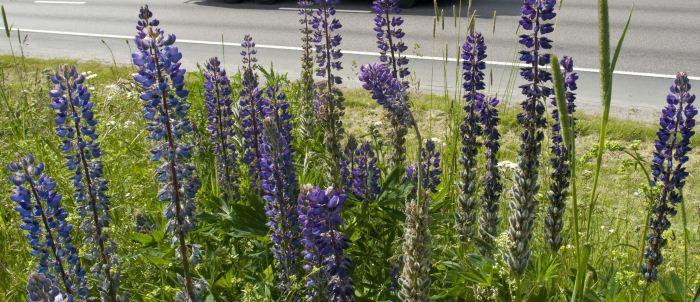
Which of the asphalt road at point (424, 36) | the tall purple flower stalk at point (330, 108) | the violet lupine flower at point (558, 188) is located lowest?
the asphalt road at point (424, 36)

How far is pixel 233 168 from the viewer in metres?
4.41

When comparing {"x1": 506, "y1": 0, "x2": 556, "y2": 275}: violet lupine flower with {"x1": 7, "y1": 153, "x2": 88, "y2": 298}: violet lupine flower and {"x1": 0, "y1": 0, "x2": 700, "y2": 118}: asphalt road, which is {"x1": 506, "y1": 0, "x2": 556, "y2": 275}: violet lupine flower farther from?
{"x1": 0, "y1": 0, "x2": 700, "y2": 118}: asphalt road

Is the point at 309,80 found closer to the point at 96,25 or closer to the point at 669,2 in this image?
the point at 669,2

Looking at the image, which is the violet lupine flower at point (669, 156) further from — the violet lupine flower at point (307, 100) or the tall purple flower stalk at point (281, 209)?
the violet lupine flower at point (307, 100)

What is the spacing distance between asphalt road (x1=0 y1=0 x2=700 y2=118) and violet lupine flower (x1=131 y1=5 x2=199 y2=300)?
7.03 metres

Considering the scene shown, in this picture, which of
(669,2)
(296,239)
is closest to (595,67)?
(669,2)

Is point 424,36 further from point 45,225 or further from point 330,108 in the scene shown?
point 45,225

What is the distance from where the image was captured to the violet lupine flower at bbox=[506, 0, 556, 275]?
2674 mm

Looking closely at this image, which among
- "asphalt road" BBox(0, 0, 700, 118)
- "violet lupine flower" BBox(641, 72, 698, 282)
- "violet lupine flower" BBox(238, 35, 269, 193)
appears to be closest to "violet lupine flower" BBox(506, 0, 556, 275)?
"violet lupine flower" BBox(641, 72, 698, 282)

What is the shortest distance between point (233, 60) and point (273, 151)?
36.4ft

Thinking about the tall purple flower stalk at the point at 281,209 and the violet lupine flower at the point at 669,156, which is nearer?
the tall purple flower stalk at the point at 281,209

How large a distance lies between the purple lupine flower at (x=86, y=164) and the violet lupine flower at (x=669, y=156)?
7.81 ft

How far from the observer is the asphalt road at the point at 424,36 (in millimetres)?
11289

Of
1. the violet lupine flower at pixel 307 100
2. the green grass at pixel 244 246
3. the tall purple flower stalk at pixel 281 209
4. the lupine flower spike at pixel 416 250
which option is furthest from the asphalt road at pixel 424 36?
the lupine flower spike at pixel 416 250
